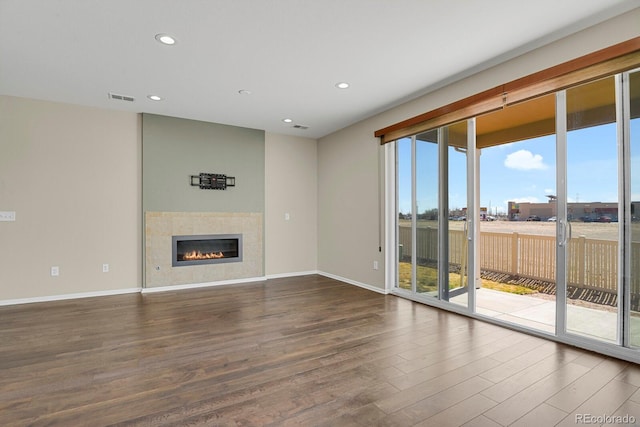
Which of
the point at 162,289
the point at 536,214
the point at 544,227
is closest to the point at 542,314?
the point at 536,214

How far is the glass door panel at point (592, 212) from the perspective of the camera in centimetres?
264

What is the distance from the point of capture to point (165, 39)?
283cm

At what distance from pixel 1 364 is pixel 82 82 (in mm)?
3046

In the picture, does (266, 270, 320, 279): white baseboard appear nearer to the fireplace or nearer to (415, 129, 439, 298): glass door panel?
the fireplace

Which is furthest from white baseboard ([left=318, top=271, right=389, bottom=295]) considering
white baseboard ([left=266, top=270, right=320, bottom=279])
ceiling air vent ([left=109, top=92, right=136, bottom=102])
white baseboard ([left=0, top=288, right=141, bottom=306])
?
ceiling air vent ([left=109, top=92, right=136, bottom=102])

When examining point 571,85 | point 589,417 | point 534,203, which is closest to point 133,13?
point 571,85

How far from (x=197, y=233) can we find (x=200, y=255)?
392 millimetres

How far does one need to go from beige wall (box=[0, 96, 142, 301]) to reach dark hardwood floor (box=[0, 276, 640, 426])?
0.81 meters

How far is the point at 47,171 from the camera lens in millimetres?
4441

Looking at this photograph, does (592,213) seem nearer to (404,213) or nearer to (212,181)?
(404,213)

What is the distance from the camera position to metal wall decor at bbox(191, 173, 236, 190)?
538cm

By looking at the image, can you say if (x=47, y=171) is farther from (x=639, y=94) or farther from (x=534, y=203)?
(x=534, y=203)

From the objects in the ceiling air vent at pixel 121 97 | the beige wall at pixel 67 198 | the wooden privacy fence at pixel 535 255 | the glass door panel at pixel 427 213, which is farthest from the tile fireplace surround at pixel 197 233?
the glass door panel at pixel 427 213

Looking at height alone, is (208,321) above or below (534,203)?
below
